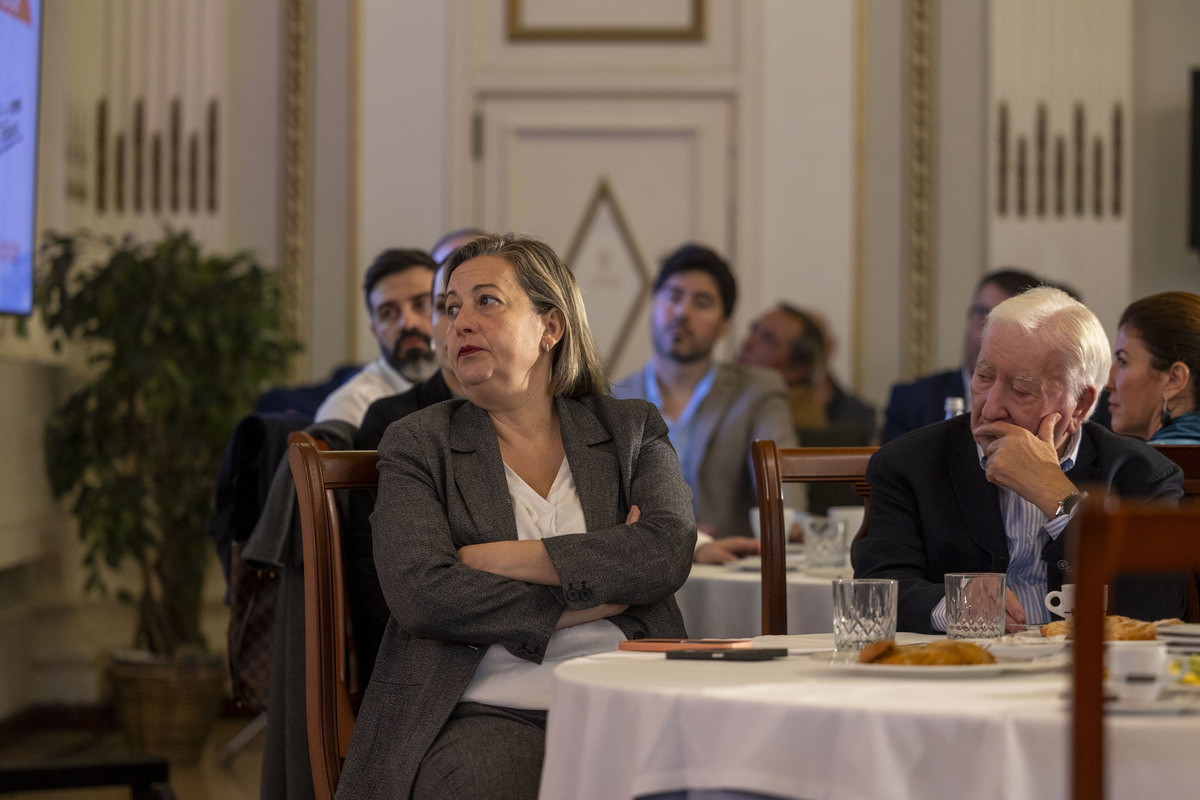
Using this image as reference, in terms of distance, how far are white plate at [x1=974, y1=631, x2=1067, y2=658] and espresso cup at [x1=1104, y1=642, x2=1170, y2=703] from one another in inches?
9.4

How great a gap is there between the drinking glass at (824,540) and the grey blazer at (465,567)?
741mm

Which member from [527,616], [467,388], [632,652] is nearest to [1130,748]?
[632,652]

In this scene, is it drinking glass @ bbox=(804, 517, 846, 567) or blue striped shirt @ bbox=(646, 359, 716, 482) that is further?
blue striped shirt @ bbox=(646, 359, 716, 482)

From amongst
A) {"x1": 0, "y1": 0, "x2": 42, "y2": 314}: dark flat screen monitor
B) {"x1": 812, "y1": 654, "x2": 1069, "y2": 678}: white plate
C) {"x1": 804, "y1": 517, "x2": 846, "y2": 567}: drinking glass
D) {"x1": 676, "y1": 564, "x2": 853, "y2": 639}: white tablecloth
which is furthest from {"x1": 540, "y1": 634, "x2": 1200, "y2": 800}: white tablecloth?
{"x1": 0, "y1": 0, "x2": 42, "y2": 314}: dark flat screen monitor

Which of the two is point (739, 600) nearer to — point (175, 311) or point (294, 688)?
point (294, 688)

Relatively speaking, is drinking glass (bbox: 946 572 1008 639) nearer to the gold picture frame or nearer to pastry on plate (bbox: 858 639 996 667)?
pastry on plate (bbox: 858 639 996 667)

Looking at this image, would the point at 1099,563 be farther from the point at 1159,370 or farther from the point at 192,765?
the point at 192,765

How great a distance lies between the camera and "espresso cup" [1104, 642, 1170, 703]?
1.22 meters

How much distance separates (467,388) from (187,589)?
9.52 feet

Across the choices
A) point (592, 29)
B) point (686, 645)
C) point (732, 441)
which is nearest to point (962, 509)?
point (686, 645)

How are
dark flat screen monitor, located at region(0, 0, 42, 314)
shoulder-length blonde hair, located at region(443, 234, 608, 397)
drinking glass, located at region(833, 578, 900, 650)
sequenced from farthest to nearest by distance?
dark flat screen monitor, located at region(0, 0, 42, 314)
shoulder-length blonde hair, located at region(443, 234, 608, 397)
drinking glass, located at region(833, 578, 900, 650)

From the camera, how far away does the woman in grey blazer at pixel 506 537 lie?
182 centimetres

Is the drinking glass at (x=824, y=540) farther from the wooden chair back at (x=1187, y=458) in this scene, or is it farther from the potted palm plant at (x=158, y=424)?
the potted palm plant at (x=158, y=424)

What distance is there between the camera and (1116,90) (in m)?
5.36
